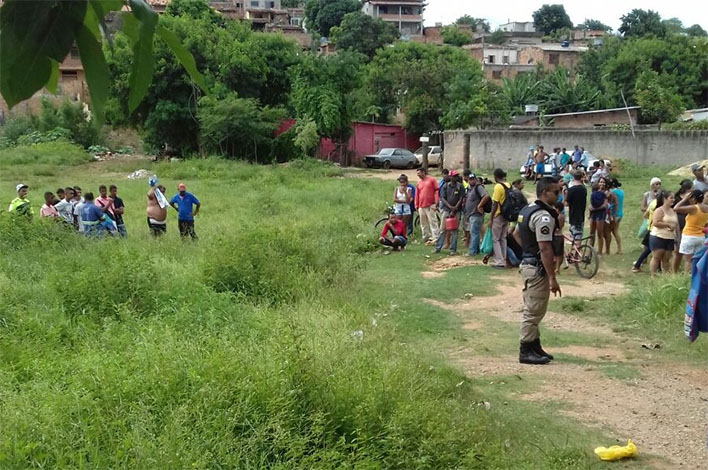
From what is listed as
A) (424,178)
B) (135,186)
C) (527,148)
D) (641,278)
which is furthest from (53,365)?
(527,148)

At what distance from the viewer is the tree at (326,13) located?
2968 inches

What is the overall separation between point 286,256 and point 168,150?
26752 mm

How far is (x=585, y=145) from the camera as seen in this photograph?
30125 millimetres

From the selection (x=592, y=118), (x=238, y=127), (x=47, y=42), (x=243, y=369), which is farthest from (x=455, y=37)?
(x=47, y=42)

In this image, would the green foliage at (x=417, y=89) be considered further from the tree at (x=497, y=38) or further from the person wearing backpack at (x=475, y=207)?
the tree at (x=497, y=38)

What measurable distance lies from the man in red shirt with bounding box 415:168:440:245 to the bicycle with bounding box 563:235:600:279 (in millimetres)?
3297

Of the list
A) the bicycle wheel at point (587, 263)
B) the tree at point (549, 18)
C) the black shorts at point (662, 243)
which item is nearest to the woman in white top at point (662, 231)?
the black shorts at point (662, 243)

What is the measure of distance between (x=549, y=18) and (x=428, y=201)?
85956mm

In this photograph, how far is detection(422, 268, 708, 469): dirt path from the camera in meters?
5.35

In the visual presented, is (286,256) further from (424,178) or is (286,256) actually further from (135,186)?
(135,186)

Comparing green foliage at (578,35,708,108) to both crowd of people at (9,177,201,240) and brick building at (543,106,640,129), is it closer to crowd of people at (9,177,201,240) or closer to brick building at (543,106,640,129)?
brick building at (543,106,640,129)

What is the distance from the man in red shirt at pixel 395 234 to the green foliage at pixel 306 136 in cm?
1900

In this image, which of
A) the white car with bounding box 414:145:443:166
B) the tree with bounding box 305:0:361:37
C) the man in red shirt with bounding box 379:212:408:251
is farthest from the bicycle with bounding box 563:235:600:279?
the tree with bounding box 305:0:361:37

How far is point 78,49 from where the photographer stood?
1231 mm
